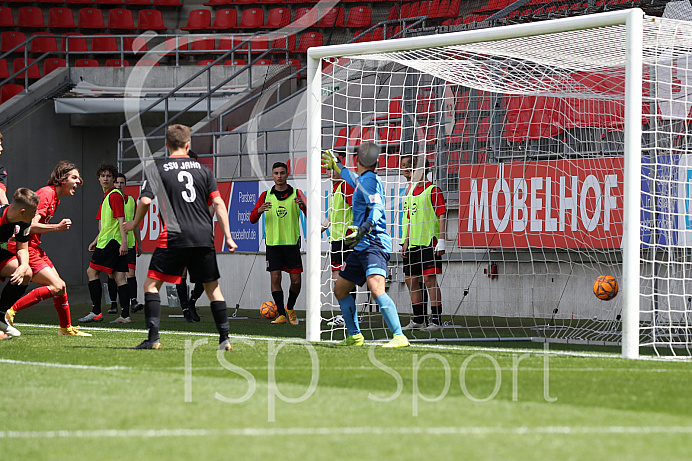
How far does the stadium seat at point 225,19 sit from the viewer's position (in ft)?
76.4

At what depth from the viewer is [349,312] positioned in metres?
8.26

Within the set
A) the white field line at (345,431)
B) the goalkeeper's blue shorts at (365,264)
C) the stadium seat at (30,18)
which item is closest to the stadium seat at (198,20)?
the stadium seat at (30,18)

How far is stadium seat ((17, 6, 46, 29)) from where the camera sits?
75.8ft

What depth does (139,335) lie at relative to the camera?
31.1 ft

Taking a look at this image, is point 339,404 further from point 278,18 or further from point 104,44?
point 104,44

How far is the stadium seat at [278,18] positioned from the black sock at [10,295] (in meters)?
15.0

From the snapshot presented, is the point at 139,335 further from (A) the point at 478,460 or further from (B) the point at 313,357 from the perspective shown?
(A) the point at 478,460

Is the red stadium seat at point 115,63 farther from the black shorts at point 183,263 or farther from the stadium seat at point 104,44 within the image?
the black shorts at point 183,263

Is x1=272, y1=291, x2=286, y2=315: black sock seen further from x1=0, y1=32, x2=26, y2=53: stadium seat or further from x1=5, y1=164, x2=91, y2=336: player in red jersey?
x1=0, y1=32, x2=26, y2=53: stadium seat

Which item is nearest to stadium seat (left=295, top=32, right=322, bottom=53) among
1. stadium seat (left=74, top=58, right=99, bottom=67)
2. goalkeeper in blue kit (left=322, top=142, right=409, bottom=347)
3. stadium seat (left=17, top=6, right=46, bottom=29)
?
stadium seat (left=74, top=58, right=99, bottom=67)

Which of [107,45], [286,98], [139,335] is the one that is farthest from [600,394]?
[107,45]

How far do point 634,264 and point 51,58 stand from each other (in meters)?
18.5

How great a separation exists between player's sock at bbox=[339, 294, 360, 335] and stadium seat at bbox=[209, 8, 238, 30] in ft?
53.6

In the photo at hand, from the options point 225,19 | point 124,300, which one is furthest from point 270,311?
point 225,19
